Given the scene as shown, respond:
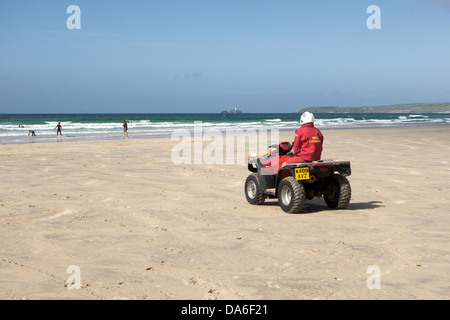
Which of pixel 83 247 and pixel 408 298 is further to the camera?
pixel 83 247

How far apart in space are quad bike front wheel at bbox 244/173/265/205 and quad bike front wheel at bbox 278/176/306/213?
60 centimetres

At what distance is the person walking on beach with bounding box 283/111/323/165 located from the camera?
27.1ft

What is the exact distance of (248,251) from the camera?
6.00 metres

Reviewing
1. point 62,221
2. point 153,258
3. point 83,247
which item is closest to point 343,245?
point 153,258

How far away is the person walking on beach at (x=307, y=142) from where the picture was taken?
27.1 ft

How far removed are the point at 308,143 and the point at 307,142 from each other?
0.9 inches

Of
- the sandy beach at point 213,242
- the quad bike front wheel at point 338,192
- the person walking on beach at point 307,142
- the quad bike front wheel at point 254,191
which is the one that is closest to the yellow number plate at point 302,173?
the person walking on beach at point 307,142

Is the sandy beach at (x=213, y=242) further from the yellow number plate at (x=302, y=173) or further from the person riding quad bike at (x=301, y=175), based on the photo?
the yellow number plate at (x=302, y=173)

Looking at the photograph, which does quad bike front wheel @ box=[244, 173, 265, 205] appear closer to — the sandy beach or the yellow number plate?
the sandy beach

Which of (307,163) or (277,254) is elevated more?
(307,163)

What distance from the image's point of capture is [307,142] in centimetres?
830

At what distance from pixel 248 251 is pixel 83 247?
2027mm

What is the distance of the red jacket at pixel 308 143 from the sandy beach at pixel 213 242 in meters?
0.97
